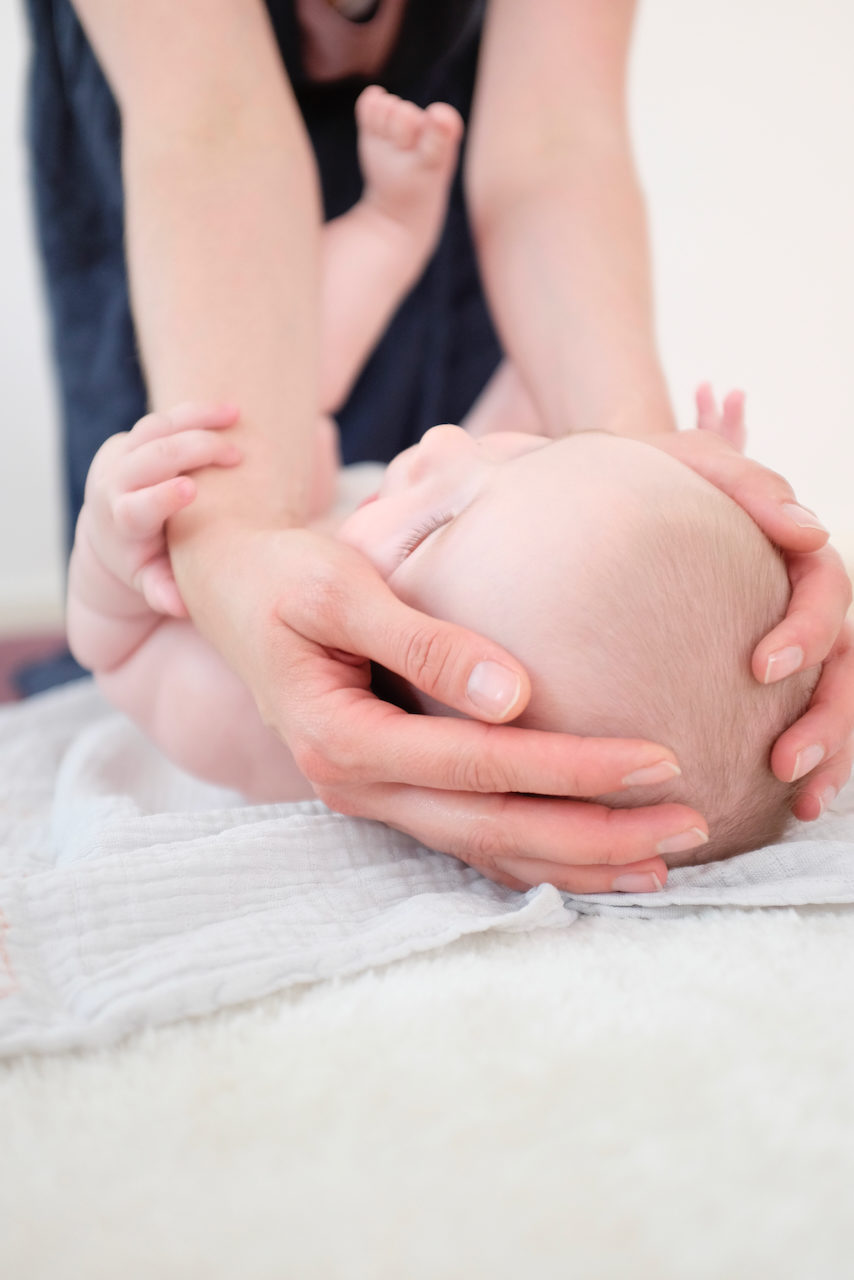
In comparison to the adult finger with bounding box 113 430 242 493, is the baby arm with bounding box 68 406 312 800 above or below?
below

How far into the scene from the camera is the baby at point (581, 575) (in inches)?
22.2

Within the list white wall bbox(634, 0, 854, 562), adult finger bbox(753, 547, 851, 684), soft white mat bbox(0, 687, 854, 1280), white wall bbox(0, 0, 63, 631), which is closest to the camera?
soft white mat bbox(0, 687, 854, 1280)

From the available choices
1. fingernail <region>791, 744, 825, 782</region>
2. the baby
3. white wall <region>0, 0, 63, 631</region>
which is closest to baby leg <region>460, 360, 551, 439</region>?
the baby

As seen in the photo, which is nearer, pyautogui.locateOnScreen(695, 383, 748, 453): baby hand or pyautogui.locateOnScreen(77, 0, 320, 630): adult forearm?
pyautogui.locateOnScreen(77, 0, 320, 630): adult forearm

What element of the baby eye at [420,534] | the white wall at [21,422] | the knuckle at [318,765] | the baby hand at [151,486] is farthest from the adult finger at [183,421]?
the white wall at [21,422]

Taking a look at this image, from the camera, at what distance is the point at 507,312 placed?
1.25 metres

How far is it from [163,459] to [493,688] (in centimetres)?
38

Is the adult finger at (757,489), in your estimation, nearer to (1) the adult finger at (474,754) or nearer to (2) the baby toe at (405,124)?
(1) the adult finger at (474,754)

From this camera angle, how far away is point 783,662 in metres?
0.55

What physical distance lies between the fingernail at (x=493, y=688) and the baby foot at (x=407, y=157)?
906 millimetres

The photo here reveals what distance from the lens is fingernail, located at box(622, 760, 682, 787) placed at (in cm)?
52

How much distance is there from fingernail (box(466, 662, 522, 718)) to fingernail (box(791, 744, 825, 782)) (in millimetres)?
187

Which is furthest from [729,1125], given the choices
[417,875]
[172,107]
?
[172,107]

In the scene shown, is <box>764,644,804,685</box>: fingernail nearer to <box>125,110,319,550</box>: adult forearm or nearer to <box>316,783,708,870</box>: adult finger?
<box>316,783,708,870</box>: adult finger
